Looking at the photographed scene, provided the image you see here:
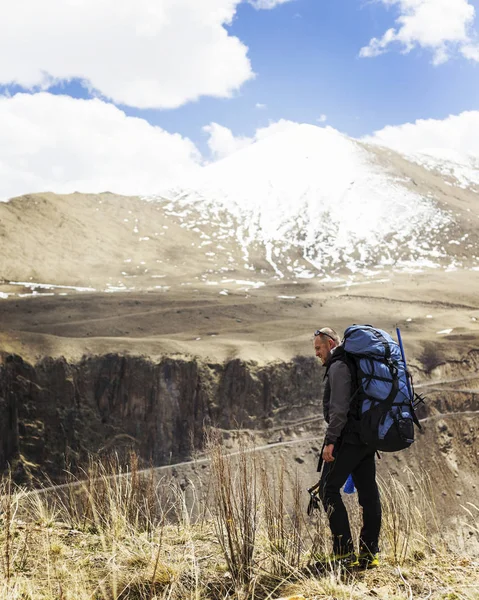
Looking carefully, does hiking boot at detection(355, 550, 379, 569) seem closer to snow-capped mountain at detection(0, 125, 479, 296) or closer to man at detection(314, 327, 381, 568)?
man at detection(314, 327, 381, 568)

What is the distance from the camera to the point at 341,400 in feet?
13.3

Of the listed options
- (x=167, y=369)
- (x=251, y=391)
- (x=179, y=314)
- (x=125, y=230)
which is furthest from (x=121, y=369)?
(x=125, y=230)

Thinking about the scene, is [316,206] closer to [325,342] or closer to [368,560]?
[325,342]

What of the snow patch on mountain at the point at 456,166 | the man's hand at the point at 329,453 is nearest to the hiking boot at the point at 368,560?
the man's hand at the point at 329,453

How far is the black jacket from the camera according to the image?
4.05 metres

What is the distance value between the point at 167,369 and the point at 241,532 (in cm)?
1349

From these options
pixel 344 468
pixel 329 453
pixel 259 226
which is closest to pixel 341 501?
pixel 344 468

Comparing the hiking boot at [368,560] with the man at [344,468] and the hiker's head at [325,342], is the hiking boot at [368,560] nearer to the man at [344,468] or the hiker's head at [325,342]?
the man at [344,468]

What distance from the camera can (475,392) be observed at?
19000 mm

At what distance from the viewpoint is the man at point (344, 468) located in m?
4.06

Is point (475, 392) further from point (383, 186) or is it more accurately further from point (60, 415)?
point (383, 186)

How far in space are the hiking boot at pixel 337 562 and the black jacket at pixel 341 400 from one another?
763 millimetres

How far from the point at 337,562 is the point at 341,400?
1110mm

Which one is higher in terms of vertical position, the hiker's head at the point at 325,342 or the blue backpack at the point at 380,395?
the hiker's head at the point at 325,342
